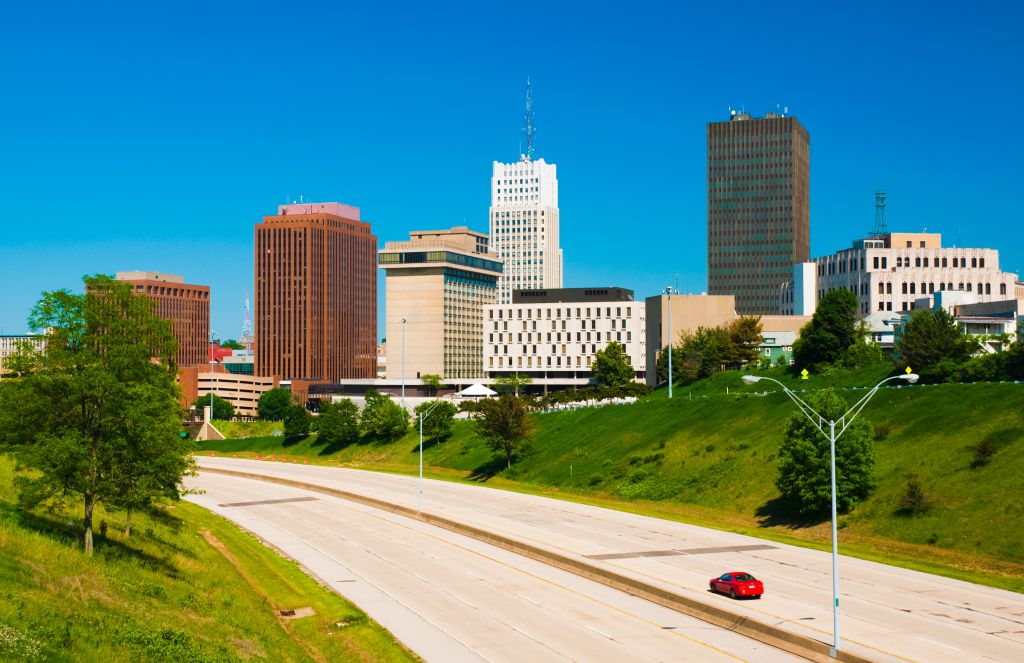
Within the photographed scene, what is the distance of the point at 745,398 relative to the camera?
100 m

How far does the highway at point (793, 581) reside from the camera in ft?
125

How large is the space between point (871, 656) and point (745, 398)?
66.0 m

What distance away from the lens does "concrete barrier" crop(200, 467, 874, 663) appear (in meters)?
37.1

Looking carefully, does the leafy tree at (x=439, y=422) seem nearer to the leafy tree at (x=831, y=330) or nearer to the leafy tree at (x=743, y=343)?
the leafy tree at (x=743, y=343)

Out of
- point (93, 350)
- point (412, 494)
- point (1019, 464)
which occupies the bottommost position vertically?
point (412, 494)

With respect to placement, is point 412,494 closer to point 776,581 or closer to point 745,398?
point 745,398

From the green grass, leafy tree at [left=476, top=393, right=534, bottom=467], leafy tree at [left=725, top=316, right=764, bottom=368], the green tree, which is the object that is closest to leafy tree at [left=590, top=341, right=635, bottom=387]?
the green tree

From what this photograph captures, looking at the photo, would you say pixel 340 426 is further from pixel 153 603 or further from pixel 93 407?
pixel 153 603

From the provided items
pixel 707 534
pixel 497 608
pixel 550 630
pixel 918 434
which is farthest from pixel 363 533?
pixel 918 434

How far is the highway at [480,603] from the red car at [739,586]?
3101mm

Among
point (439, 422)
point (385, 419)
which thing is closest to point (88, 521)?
point (439, 422)

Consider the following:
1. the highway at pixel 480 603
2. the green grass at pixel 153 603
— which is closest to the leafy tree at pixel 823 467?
the highway at pixel 480 603

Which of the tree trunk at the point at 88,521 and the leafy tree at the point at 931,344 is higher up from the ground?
the leafy tree at the point at 931,344

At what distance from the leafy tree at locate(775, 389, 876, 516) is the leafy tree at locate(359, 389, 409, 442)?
253ft
